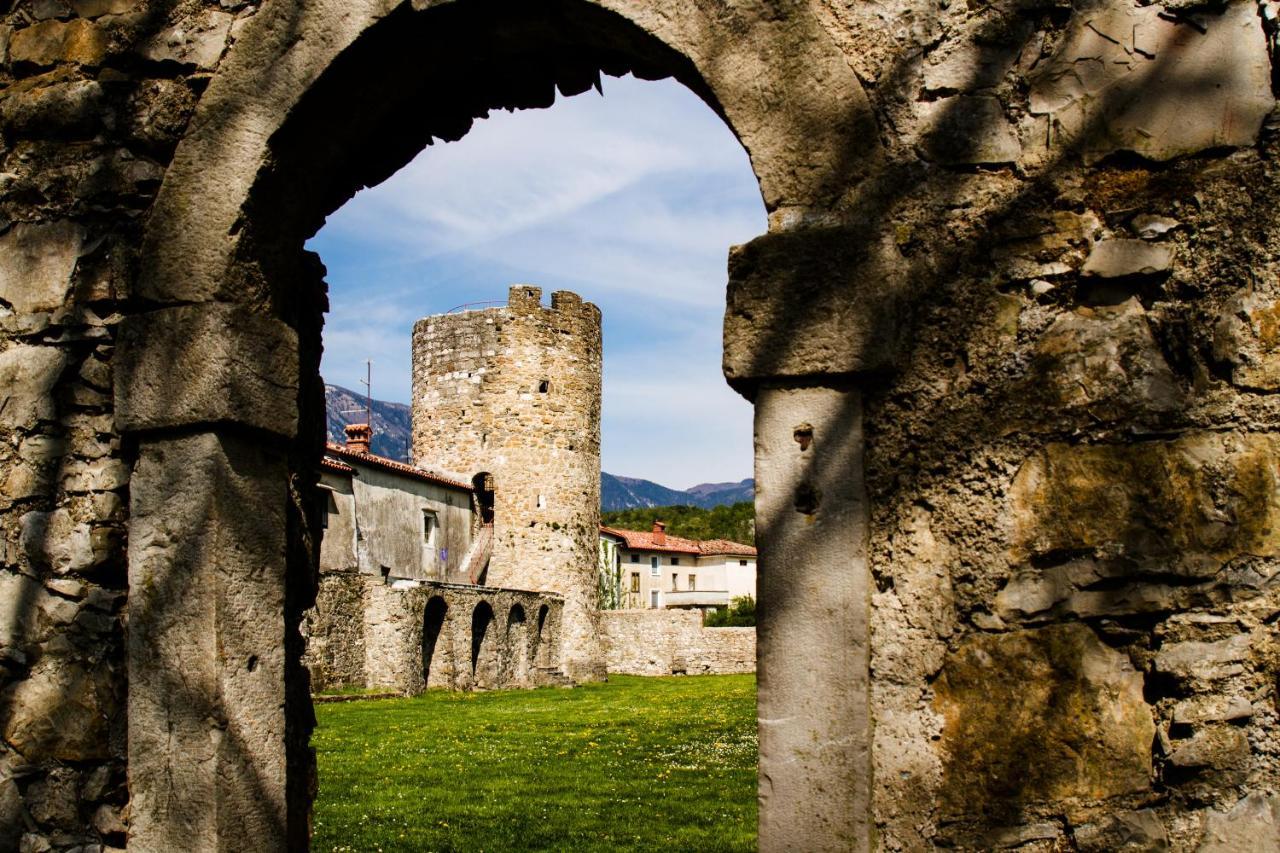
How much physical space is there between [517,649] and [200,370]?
78.6 ft

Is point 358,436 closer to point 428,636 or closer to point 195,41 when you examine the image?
point 428,636

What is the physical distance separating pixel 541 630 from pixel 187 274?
24.8m

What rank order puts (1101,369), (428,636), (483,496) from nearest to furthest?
1. (1101,369)
2. (428,636)
3. (483,496)

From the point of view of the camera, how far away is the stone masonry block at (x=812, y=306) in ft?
8.94

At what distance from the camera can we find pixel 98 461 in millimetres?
3604

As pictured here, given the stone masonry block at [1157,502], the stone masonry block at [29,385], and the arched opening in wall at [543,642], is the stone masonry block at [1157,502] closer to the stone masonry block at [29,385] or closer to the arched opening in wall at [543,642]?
the stone masonry block at [29,385]

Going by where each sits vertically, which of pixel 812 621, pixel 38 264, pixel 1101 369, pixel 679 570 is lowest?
pixel 679 570

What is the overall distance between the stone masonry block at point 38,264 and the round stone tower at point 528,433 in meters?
24.1

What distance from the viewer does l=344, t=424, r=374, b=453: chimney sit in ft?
87.6

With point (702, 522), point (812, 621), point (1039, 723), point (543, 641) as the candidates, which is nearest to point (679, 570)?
point (702, 522)

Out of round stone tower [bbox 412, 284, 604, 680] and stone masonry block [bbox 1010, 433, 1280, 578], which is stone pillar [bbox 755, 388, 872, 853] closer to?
stone masonry block [bbox 1010, 433, 1280, 578]

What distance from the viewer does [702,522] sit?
69.9 meters

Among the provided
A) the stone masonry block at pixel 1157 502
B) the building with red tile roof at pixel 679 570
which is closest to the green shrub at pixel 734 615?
the building with red tile roof at pixel 679 570

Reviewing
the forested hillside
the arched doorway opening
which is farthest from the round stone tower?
the forested hillside
